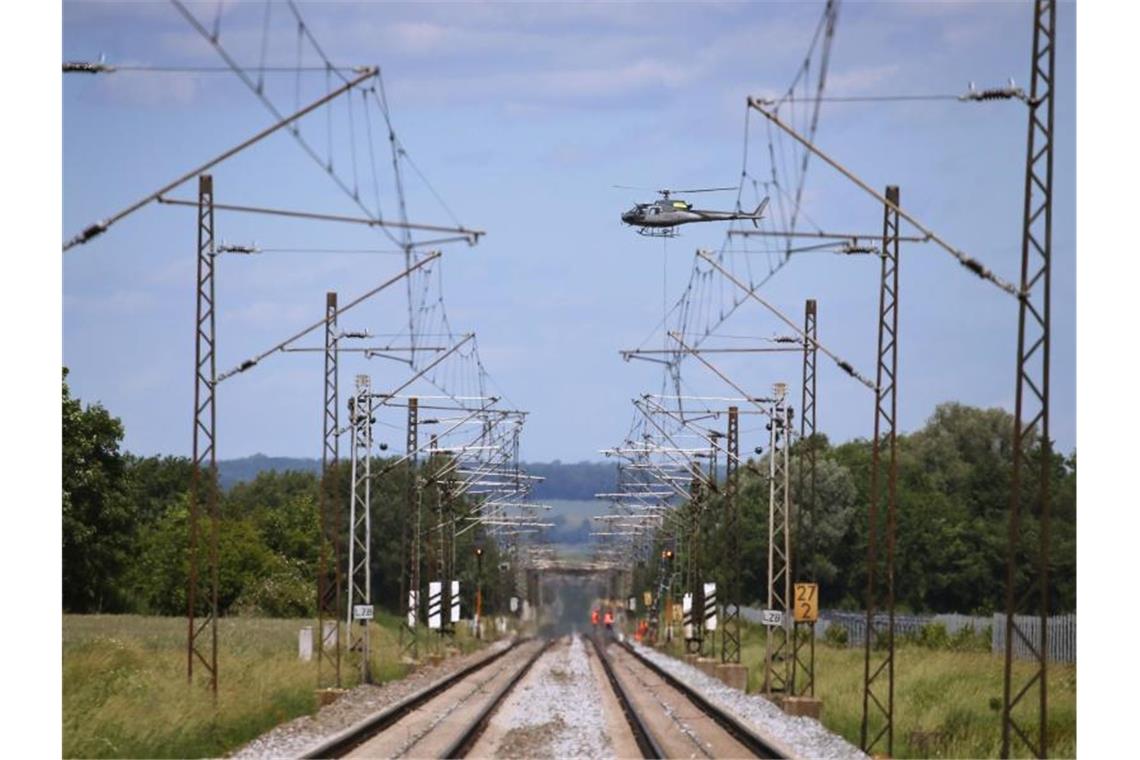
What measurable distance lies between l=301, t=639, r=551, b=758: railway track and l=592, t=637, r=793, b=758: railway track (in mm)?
3341

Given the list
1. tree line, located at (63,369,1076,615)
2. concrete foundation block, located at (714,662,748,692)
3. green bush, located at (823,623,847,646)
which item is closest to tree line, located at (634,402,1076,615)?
tree line, located at (63,369,1076,615)

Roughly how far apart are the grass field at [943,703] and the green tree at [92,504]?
3338 centimetres

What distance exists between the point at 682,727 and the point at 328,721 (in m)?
7.60

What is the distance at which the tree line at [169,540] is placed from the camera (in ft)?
272

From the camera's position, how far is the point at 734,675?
62.0m

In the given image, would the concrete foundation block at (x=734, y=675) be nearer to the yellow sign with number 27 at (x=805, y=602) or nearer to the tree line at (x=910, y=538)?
the yellow sign with number 27 at (x=805, y=602)

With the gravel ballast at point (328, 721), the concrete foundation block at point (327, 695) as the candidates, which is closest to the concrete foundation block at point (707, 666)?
the gravel ballast at point (328, 721)

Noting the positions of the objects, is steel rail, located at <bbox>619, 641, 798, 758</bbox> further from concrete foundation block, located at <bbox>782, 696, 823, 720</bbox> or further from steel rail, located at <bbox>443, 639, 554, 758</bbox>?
steel rail, located at <bbox>443, 639, 554, 758</bbox>

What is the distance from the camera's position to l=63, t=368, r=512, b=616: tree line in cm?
8281

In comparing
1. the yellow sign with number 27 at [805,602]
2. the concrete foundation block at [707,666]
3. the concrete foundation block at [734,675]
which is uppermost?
the yellow sign with number 27 at [805,602]

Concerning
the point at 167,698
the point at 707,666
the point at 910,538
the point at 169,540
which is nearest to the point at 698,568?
the point at 707,666

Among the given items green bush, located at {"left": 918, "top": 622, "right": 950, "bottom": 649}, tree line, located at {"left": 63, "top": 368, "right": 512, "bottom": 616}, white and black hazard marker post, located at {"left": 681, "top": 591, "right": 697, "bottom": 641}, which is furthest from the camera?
white and black hazard marker post, located at {"left": 681, "top": 591, "right": 697, "bottom": 641}

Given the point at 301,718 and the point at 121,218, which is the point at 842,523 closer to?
the point at 301,718

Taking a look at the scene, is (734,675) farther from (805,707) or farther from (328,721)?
(328,721)
